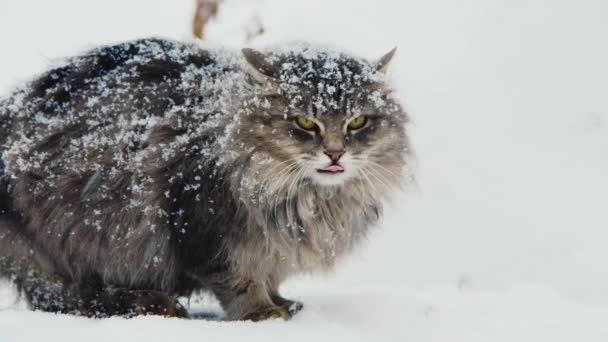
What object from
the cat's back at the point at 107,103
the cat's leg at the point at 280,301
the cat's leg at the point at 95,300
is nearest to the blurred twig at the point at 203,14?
the cat's back at the point at 107,103

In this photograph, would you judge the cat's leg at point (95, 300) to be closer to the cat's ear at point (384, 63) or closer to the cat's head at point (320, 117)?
the cat's head at point (320, 117)

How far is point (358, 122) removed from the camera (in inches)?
133

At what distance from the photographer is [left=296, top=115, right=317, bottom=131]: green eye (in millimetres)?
3309

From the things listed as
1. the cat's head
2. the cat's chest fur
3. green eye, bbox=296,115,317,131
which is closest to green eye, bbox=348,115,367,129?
the cat's head

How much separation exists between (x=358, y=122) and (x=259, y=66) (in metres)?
0.50

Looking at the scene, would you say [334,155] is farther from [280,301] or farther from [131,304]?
[131,304]

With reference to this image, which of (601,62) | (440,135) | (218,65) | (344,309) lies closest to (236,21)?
(440,135)

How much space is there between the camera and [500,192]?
6.49m

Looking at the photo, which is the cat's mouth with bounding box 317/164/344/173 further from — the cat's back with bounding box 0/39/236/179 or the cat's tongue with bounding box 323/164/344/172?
the cat's back with bounding box 0/39/236/179

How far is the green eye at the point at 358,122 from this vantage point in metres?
3.35

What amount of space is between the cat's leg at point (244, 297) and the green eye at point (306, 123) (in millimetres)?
736

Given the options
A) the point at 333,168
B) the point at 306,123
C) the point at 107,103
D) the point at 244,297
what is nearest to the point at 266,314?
the point at 244,297

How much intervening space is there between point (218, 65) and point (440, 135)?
12.4 ft

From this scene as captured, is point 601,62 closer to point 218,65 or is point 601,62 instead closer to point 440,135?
point 440,135
